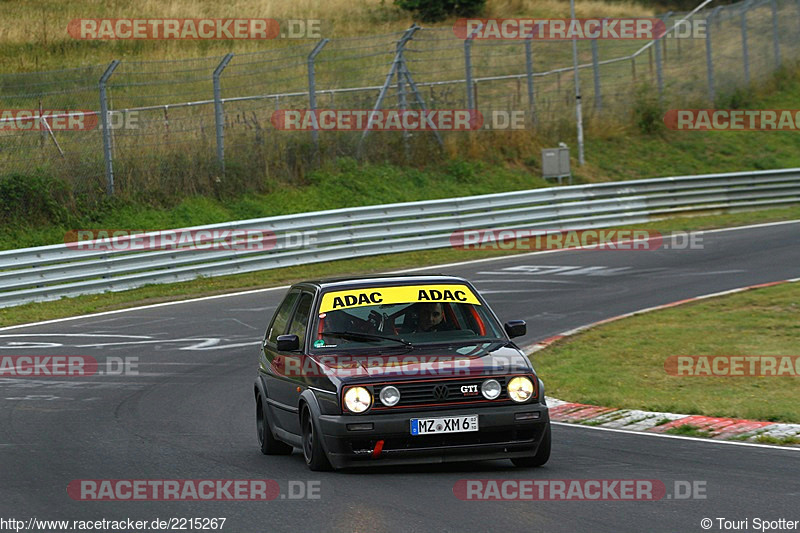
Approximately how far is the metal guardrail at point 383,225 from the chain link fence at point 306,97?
14.2ft

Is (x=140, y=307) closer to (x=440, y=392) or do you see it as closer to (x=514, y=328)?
(x=514, y=328)

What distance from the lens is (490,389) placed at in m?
8.53

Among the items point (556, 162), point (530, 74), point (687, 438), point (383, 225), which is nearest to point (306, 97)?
point (383, 225)

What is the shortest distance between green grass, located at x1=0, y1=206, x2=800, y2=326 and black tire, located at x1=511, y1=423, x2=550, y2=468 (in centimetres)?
1365

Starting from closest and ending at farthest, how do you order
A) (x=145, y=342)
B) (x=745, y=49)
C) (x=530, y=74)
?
(x=145, y=342) → (x=530, y=74) → (x=745, y=49)

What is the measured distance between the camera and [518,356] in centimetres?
892

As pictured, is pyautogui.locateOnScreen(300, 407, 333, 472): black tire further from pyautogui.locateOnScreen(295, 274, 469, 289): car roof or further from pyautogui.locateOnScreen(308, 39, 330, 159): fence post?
pyautogui.locateOnScreen(308, 39, 330, 159): fence post

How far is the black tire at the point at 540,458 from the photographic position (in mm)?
8648

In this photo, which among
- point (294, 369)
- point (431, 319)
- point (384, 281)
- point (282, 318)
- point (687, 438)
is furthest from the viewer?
point (282, 318)

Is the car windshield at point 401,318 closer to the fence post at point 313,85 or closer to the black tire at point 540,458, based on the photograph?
the black tire at point 540,458

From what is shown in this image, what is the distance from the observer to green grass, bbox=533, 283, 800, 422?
12078 millimetres

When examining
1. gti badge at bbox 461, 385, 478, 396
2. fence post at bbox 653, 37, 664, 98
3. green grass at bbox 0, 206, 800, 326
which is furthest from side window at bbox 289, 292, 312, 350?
fence post at bbox 653, 37, 664, 98

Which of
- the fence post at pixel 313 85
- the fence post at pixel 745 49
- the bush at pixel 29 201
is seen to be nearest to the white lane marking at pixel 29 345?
the bush at pixel 29 201

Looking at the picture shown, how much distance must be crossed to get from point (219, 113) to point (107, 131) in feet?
9.20
